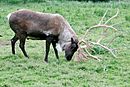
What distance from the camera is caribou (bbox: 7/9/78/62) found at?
10.0 m

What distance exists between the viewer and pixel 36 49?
1181cm

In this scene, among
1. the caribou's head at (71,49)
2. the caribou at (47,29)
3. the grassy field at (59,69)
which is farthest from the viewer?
the caribou at (47,29)

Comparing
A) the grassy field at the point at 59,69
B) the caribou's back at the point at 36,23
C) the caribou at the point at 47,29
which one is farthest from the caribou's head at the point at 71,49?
the caribou's back at the point at 36,23

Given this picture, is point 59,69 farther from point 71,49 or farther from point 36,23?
point 36,23

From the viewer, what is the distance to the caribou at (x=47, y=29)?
1004 cm

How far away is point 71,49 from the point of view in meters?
10.1

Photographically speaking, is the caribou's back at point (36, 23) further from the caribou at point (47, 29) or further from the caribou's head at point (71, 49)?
the caribou's head at point (71, 49)

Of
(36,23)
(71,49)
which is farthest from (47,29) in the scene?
(71,49)

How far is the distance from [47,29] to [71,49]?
2.22 ft

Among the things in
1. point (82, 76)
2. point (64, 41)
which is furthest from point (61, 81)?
point (64, 41)

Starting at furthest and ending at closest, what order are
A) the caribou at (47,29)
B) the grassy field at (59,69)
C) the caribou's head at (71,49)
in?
1. the caribou at (47,29)
2. the caribou's head at (71,49)
3. the grassy field at (59,69)

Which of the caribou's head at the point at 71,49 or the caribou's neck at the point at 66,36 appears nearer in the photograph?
the caribou's head at the point at 71,49

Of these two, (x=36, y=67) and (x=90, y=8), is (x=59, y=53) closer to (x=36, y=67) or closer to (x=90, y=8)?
(x=36, y=67)

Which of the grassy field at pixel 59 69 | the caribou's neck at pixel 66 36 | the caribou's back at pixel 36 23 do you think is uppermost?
the caribou's back at pixel 36 23
